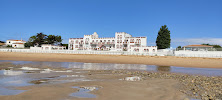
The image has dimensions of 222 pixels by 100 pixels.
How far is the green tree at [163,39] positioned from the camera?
63.7 m

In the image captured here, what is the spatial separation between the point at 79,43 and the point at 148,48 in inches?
1301

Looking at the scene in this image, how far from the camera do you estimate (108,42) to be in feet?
239

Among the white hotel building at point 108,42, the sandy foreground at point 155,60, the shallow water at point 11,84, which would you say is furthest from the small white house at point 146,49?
the shallow water at point 11,84

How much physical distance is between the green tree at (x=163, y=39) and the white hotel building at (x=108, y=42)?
18.1 ft

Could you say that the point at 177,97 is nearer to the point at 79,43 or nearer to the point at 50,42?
the point at 79,43

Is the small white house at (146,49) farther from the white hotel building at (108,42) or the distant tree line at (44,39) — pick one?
the distant tree line at (44,39)

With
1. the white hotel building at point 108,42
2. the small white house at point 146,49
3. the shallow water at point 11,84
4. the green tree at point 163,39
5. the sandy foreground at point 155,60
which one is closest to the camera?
the shallow water at point 11,84

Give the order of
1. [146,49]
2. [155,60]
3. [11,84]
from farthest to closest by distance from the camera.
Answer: [146,49] < [155,60] < [11,84]

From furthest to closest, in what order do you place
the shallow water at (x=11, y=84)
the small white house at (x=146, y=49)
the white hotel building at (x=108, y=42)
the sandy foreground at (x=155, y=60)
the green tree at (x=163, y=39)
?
the white hotel building at (x=108, y=42) < the green tree at (x=163, y=39) < the small white house at (x=146, y=49) < the sandy foreground at (x=155, y=60) < the shallow water at (x=11, y=84)

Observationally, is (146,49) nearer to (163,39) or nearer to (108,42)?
(163,39)

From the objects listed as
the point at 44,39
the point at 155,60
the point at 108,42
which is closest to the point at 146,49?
the point at 108,42

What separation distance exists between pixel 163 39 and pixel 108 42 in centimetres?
2259

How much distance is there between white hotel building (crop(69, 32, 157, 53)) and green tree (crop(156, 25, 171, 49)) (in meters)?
5.52

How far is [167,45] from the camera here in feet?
211
